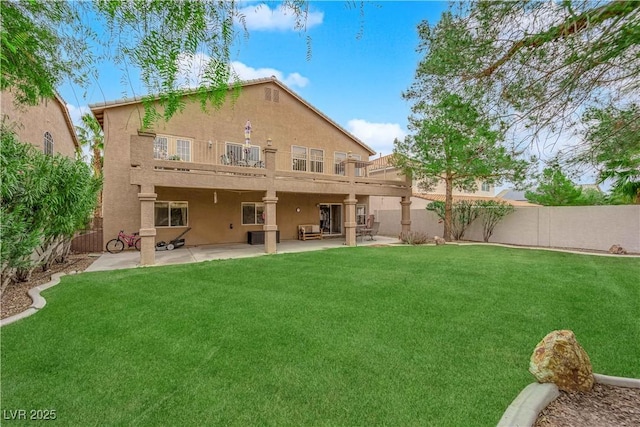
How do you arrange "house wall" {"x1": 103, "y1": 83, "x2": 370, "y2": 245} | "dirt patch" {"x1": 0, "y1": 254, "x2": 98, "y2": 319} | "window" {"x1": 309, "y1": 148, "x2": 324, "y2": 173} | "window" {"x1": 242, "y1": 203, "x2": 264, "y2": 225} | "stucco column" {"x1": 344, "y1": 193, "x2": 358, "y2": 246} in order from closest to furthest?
"dirt patch" {"x1": 0, "y1": 254, "x2": 98, "y2": 319}, "house wall" {"x1": 103, "y1": 83, "x2": 370, "y2": 245}, "stucco column" {"x1": 344, "y1": 193, "x2": 358, "y2": 246}, "window" {"x1": 242, "y1": 203, "x2": 264, "y2": 225}, "window" {"x1": 309, "y1": 148, "x2": 324, "y2": 173}

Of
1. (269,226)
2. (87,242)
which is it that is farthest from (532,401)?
(87,242)

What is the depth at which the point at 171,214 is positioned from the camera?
564 inches

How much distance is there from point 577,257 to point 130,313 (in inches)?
555

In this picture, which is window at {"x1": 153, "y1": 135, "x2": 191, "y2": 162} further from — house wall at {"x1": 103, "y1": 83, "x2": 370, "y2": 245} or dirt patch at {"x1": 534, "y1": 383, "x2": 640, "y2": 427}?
dirt patch at {"x1": 534, "y1": 383, "x2": 640, "y2": 427}

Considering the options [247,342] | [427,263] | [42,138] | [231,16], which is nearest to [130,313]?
[247,342]

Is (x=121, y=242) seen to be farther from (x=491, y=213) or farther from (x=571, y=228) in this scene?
(x=571, y=228)

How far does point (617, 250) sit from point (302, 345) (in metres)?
14.6

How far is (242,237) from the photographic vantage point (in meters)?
16.3

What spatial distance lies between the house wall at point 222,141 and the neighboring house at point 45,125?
187 centimetres

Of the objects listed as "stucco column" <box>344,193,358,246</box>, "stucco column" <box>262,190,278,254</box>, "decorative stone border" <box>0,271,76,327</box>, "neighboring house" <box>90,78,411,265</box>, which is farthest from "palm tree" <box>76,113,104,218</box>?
"stucco column" <box>344,193,358,246</box>

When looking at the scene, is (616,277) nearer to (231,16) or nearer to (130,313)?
(231,16)

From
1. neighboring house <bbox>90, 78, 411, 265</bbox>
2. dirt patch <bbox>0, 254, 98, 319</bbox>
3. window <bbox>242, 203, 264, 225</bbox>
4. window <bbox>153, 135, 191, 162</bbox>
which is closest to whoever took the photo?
dirt patch <bbox>0, 254, 98, 319</bbox>

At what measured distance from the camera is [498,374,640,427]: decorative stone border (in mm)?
2375

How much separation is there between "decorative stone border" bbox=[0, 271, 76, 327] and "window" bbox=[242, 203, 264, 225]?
904cm
